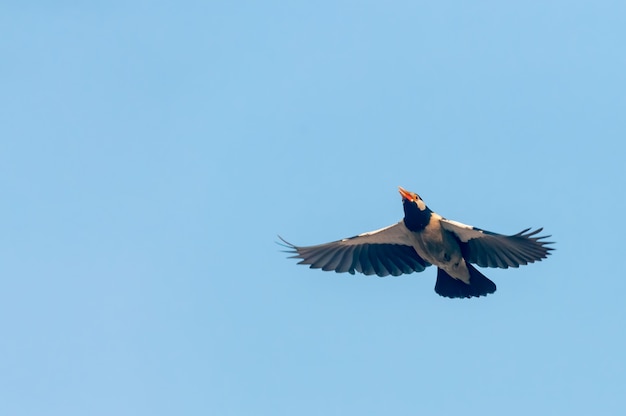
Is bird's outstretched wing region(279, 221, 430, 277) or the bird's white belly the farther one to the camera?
bird's outstretched wing region(279, 221, 430, 277)

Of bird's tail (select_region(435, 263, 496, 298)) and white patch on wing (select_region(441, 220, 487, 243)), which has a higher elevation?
white patch on wing (select_region(441, 220, 487, 243))

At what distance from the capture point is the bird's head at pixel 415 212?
1919 centimetres

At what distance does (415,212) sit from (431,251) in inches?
30.7

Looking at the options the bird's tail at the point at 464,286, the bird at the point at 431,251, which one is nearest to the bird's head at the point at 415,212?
the bird at the point at 431,251

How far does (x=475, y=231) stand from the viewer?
18.9 metres

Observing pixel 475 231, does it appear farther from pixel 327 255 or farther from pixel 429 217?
pixel 327 255

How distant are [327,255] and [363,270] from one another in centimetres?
71

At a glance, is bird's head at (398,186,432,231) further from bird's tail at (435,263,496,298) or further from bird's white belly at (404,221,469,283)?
bird's tail at (435,263,496,298)

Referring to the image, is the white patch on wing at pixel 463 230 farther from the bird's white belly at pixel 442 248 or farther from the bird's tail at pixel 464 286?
the bird's tail at pixel 464 286

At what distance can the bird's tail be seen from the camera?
63.7 ft

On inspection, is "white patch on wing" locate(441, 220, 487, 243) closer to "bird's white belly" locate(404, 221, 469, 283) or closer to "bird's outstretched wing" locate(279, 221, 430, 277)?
"bird's white belly" locate(404, 221, 469, 283)

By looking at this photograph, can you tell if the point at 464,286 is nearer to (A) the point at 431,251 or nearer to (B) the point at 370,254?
(A) the point at 431,251

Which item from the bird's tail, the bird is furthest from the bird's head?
the bird's tail

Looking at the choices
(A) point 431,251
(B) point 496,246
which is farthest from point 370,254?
(B) point 496,246
